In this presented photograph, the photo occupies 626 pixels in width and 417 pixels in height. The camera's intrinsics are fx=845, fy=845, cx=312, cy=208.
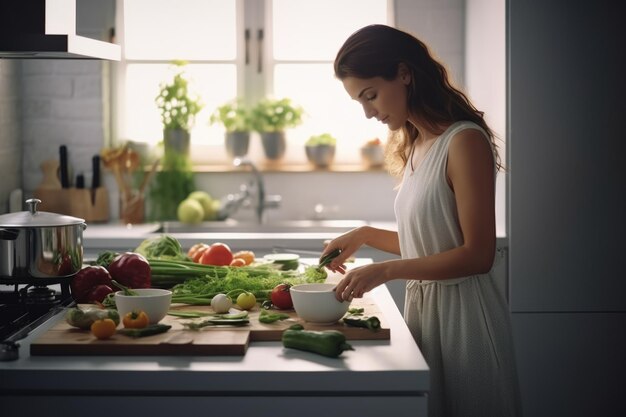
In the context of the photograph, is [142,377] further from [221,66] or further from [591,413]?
[221,66]

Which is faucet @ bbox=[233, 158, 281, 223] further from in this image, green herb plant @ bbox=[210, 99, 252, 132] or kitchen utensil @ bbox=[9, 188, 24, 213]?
kitchen utensil @ bbox=[9, 188, 24, 213]

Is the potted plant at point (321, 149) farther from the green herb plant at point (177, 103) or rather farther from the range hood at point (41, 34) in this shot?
the range hood at point (41, 34)

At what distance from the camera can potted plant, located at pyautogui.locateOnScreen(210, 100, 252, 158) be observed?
427 centimetres

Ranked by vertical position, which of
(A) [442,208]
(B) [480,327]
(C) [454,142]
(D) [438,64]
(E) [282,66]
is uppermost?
(E) [282,66]

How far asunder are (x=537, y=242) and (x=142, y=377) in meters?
2.23

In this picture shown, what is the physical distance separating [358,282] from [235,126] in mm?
2571

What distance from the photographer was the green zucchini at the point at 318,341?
1.62 meters

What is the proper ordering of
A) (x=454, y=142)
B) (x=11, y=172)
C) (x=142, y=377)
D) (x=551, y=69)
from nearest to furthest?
(x=142, y=377)
(x=454, y=142)
(x=551, y=69)
(x=11, y=172)

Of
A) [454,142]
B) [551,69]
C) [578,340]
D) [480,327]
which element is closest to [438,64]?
[454,142]

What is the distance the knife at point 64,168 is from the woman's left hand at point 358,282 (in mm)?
2644

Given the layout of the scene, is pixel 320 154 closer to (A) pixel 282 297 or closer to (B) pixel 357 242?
(B) pixel 357 242

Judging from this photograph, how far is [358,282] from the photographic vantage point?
1.83m

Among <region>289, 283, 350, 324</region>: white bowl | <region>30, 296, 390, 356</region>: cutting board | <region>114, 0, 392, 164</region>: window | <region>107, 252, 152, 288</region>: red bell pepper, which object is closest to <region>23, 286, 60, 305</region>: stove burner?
<region>107, 252, 152, 288</region>: red bell pepper

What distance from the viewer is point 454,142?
2.03m
